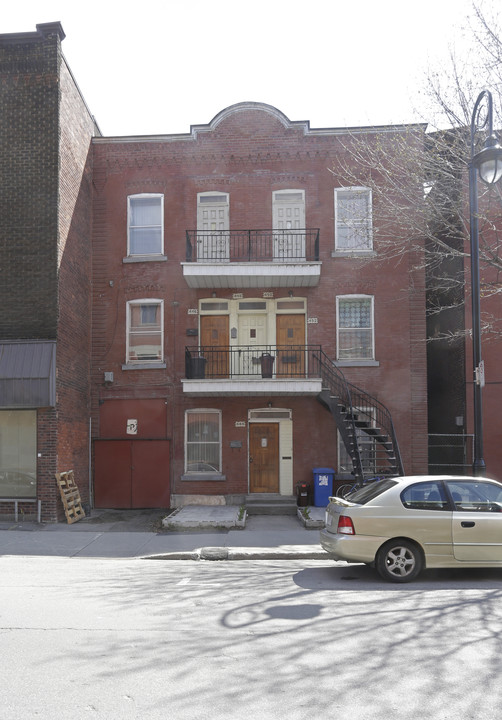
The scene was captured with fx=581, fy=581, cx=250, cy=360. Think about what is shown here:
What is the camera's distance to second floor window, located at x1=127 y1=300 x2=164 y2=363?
16766 millimetres

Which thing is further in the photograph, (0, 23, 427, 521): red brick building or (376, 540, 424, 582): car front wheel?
(0, 23, 427, 521): red brick building

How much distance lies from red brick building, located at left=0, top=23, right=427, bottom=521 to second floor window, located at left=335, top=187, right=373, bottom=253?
0.06 meters

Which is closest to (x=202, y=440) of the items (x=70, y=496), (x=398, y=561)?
(x=70, y=496)

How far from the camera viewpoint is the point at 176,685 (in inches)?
176

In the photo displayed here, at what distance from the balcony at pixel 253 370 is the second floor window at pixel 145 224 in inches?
132

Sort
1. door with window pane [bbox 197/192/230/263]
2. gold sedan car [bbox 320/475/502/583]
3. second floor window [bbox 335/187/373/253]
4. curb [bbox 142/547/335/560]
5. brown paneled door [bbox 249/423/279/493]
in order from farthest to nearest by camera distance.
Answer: door with window pane [bbox 197/192/230/263], second floor window [bbox 335/187/373/253], brown paneled door [bbox 249/423/279/493], curb [bbox 142/547/335/560], gold sedan car [bbox 320/475/502/583]

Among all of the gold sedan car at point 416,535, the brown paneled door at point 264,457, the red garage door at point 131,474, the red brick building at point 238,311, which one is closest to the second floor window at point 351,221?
the red brick building at point 238,311

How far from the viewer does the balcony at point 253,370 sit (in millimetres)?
15148

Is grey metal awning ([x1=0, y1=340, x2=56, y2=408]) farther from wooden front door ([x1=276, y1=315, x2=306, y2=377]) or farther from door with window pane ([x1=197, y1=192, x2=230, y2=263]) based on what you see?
wooden front door ([x1=276, y1=315, x2=306, y2=377])

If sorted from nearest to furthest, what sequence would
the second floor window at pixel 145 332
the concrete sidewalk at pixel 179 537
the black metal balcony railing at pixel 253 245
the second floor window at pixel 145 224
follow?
the concrete sidewalk at pixel 179 537, the black metal balcony railing at pixel 253 245, the second floor window at pixel 145 332, the second floor window at pixel 145 224

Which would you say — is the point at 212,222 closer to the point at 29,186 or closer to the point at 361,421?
the point at 29,186

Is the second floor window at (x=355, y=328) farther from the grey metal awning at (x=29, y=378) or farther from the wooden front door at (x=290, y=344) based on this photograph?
the grey metal awning at (x=29, y=378)

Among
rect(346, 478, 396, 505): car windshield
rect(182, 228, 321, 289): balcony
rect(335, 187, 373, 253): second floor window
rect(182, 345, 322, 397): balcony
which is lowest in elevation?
rect(346, 478, 396, 505): car windshield

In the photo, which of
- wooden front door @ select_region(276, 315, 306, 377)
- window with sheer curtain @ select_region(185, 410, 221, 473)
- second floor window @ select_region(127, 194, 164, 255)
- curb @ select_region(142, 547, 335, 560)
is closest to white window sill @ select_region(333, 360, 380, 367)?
wooden front door @ select_region(276, 315, 306, 377)
